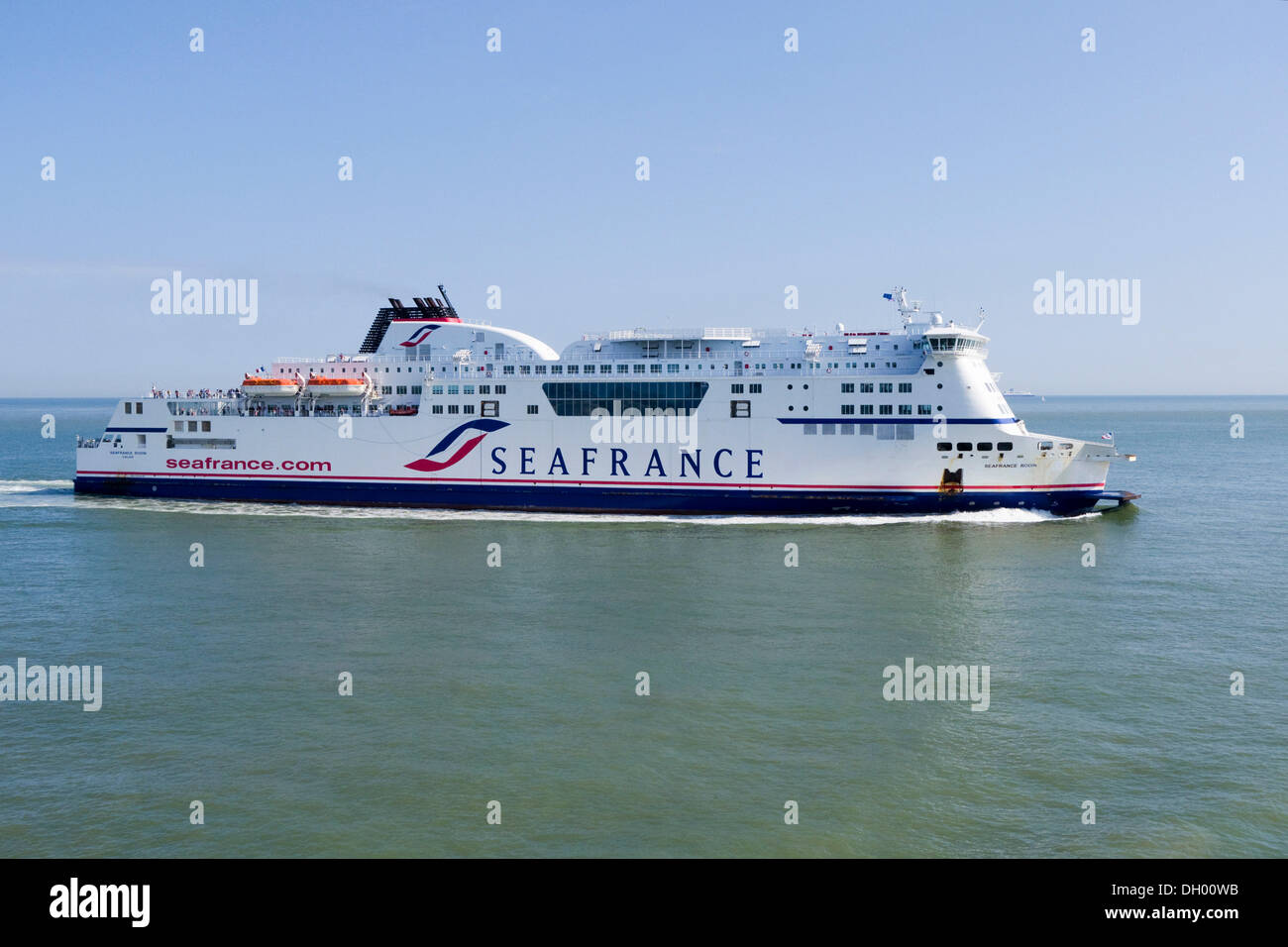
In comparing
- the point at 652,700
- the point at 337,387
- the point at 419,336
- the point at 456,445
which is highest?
the point at 419,336

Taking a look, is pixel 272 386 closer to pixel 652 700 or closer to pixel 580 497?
pixel 580 497

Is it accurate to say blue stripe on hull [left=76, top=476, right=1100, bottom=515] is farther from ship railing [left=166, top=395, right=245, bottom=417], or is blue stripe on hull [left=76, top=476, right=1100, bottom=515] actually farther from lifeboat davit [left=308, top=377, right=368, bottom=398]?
lifeboat davit [left=308, top=377, right=368, bottom=398]

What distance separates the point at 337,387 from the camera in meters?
43.1

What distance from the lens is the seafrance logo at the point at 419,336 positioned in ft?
144

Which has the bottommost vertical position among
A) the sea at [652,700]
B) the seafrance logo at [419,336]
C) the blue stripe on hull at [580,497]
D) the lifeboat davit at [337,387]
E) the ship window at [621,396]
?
the sea at [652,700]

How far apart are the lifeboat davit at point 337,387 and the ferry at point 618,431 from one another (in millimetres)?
104

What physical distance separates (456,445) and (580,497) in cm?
629

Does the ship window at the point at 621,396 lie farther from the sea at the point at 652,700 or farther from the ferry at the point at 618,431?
the sea at the point at 652,700

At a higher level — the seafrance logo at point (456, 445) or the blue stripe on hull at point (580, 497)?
the seafrance logo at point (456, 445)

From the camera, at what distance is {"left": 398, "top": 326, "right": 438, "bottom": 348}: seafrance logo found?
144ft

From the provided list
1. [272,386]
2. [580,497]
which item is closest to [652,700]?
[580,497]

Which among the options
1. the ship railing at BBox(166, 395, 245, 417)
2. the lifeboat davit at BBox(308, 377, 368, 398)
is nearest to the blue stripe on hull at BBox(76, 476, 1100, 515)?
the ship railing at BBox(166, 395, 245, 417)

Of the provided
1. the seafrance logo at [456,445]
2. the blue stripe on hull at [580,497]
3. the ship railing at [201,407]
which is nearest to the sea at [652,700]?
the blue stripe on hull at [580,497]
